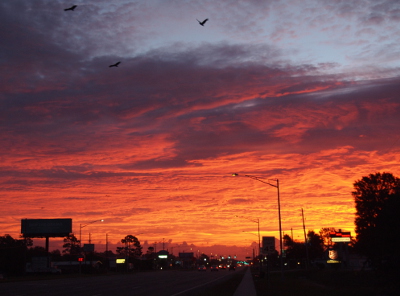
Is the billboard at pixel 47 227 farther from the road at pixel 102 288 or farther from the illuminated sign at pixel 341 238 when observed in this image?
the illuminated sign at pixel 341 238

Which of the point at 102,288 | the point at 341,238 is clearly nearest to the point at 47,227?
the point at 341,238

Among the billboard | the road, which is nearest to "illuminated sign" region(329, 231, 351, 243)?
the billboard

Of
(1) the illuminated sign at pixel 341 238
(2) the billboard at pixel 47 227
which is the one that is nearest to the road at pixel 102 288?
(2) the billboard at pixel 47 227

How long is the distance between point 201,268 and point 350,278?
9222cm

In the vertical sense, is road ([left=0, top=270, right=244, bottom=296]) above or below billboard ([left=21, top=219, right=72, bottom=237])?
below

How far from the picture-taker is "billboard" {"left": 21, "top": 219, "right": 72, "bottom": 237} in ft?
363

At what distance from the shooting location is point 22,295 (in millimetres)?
30969

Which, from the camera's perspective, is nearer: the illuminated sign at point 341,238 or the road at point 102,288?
the road at point 102,288

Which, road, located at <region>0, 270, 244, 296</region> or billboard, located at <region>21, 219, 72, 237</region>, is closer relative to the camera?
road, located at <region>0, 270, 244, 296</region>

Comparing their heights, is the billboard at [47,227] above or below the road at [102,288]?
above

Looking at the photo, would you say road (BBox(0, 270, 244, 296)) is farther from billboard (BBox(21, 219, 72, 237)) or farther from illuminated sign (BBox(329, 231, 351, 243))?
illuminated sign (BBox(329, 231, 351, 243))

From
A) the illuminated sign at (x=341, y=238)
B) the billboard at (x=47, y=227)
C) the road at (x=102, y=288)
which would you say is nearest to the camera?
the road at (x=102, y=288)

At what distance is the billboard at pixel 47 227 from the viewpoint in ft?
363

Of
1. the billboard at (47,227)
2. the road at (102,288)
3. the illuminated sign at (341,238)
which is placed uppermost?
the billboard at (47,227)
